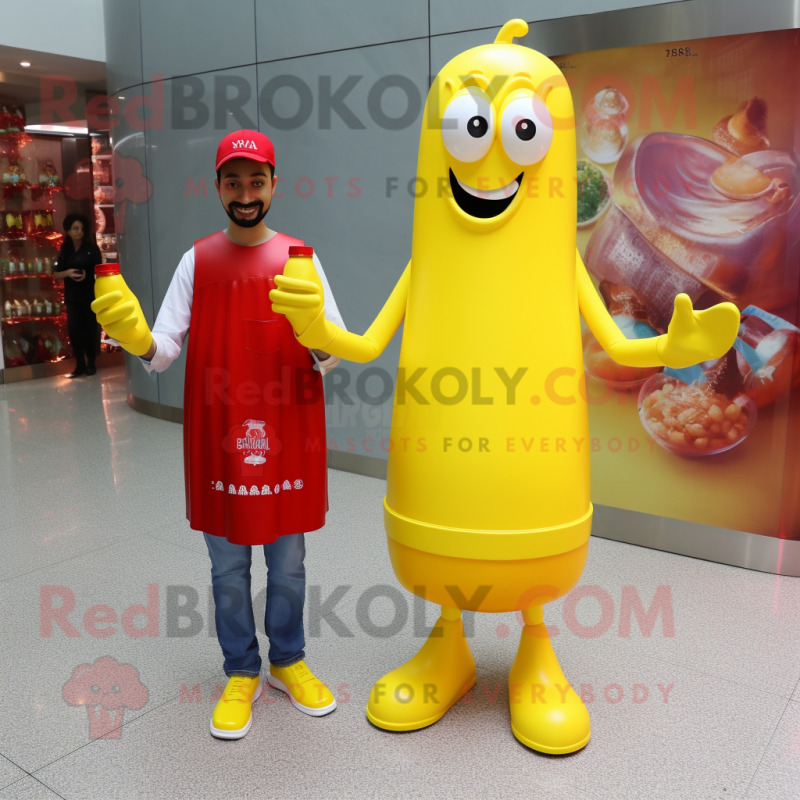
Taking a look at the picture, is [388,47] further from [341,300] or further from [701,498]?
[701,498]

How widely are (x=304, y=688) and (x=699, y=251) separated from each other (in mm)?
2344

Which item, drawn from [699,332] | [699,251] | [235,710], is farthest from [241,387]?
[699,251]

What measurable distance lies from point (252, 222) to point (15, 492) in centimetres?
301

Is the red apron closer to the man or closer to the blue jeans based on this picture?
the man

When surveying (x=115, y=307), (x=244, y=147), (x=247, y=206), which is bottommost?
(x=115, y=307)

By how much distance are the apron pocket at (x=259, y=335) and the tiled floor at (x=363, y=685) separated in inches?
43.0

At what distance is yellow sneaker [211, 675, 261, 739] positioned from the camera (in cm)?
221

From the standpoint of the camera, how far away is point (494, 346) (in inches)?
77.4

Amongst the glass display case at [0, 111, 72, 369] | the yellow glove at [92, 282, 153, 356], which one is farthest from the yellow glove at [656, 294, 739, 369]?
the glass display case at [0, 111, 72, 369]

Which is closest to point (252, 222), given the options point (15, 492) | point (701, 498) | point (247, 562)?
point (247, 562)

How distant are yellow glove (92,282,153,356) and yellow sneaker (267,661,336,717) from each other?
43.6 inches

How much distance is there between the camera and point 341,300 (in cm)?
467

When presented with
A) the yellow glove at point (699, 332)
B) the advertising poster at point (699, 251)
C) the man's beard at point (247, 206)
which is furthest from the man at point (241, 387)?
the advertising poster at point (699, 251)

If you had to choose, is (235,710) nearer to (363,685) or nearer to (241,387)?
(363,685)
